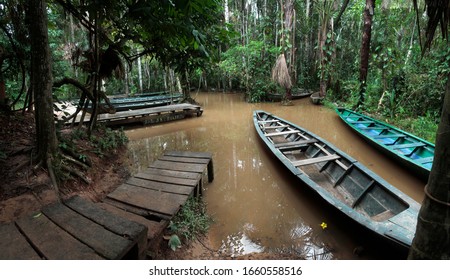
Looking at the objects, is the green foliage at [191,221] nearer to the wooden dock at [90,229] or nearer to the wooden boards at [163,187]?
the wooden boards at [163,187]

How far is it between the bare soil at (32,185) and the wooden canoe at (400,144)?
9.85ft

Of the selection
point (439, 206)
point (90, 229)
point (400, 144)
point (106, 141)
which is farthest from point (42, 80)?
point (400, 144)

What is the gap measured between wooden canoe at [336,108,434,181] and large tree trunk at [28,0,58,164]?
539cm

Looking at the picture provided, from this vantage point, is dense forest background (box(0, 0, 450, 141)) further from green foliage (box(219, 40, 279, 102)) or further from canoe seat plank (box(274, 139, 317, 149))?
canoe seat plank (box(274, 139, 317, 149))

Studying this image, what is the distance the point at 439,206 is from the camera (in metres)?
1.29

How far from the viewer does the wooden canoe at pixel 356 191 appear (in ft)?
7.81

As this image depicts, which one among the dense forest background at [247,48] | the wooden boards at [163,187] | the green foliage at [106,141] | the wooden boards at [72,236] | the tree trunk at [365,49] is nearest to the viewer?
the wooden boards at [72,236]

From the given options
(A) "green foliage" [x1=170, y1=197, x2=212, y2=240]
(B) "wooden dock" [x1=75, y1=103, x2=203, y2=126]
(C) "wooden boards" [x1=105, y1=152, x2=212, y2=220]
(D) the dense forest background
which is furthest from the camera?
(B) "wooden dock" [x1=75, y1=103, x2=203, y2=126]

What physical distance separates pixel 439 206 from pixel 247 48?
1203cm

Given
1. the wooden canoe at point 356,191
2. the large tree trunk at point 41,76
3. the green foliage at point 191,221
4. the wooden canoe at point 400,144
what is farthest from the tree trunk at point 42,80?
the wooden canoe at point 400,144

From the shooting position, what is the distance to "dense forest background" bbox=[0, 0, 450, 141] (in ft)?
11.0

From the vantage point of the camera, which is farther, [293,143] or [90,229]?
[293,143]

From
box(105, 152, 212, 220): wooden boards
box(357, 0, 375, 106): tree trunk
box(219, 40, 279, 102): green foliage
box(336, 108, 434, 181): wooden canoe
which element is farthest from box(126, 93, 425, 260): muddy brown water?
box(219, 40, 279, 102): green foliage

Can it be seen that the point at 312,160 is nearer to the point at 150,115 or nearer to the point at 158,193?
the point at 158,193
